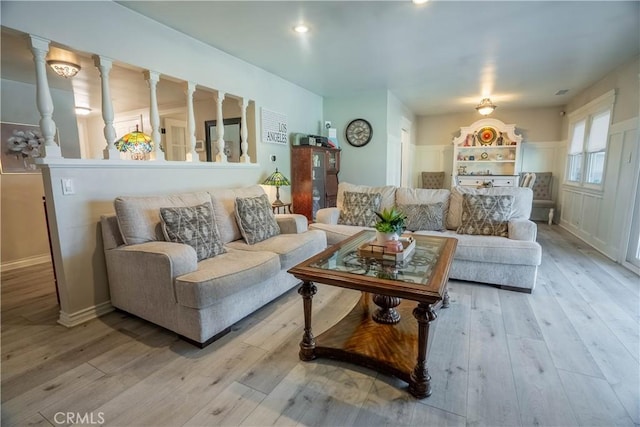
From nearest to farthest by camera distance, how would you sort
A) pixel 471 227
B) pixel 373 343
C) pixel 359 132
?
pixel 373 343 → pixel 471 227 → pixel 359 132

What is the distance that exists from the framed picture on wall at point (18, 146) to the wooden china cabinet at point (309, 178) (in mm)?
3134

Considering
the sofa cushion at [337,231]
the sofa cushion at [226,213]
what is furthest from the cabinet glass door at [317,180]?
the sofa cushion at [226,213]

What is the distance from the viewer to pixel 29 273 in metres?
3.48

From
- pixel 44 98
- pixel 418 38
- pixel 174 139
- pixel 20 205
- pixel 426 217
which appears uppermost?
pixel 418 38

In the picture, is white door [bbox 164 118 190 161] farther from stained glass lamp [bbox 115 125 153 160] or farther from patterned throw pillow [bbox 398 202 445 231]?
patterned throw pillow [bbox 398 202 445 231]

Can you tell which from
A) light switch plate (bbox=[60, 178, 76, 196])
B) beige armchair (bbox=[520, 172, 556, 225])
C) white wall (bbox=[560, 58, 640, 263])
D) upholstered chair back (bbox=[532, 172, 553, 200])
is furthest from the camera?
upholstered chair back (bbox=[532, 172, 553, 200])

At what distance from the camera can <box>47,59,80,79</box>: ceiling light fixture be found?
299 cm

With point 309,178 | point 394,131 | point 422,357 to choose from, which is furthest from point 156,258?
point 394,131

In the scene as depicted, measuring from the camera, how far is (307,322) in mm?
1840

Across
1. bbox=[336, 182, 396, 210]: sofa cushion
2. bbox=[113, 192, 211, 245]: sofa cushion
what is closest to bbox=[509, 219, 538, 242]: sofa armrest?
bbox=[336, 182, 396, 210]: sofa cushion

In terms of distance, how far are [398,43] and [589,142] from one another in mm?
3963

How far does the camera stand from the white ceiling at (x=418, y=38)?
2.49 metres

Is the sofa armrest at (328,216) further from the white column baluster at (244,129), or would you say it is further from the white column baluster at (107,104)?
the white column baluster at (107,104)
